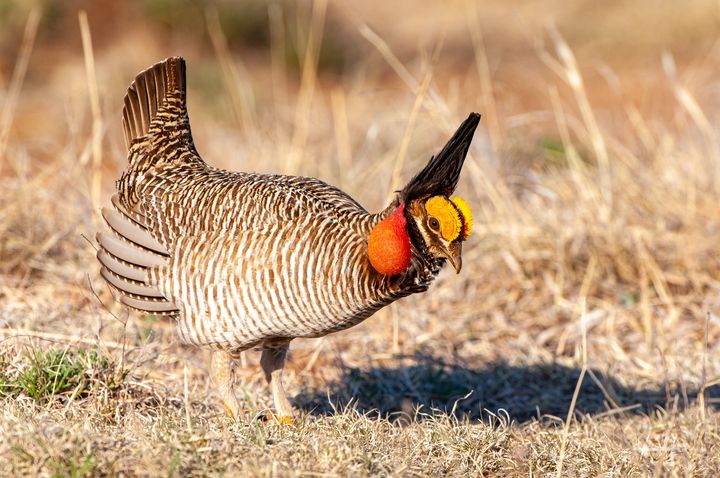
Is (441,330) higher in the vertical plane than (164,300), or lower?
lower

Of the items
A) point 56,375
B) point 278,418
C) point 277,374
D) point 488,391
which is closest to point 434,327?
point 488,391

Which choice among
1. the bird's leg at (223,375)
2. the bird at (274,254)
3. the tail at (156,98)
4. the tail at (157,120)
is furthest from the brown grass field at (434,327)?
the tail at (156,98)

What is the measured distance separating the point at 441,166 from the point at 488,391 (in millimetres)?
1664

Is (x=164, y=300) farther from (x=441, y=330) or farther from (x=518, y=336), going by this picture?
(x=518, y=336)

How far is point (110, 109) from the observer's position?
9.70 m

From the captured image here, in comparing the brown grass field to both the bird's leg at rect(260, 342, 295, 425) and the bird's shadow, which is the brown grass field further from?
the bird's leg at rect(260, 342, 295, 425)

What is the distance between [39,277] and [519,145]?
13.0 feet

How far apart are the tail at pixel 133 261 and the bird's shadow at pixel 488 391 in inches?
38.6

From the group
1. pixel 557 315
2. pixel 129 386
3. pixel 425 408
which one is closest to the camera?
pixel 129 386

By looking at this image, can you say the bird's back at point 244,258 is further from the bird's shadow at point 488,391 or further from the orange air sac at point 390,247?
the bird's shadow at point 488,391

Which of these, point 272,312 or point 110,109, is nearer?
point 272,312

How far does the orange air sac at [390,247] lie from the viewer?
11.6ft

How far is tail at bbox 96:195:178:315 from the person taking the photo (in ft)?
12.5

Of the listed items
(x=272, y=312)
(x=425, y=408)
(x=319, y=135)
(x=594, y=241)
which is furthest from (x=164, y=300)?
(x=319, y=135)
